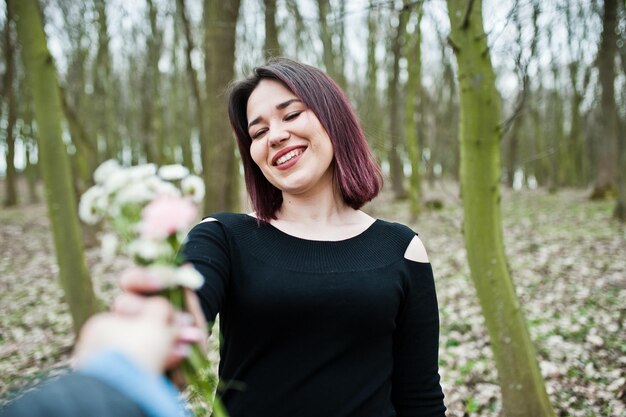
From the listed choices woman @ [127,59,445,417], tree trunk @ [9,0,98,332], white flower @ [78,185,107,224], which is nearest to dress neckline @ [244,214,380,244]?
woman @ [127,59,445,417]

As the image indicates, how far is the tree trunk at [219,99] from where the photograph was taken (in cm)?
688

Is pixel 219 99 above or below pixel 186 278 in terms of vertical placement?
above

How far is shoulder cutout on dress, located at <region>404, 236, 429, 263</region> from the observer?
5.56ft

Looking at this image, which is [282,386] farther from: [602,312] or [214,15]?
[214,15]

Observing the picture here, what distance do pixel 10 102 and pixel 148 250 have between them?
15.3 meters

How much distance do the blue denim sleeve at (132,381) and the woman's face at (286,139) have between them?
1035 mm

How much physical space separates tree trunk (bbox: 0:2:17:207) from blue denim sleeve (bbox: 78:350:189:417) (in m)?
11.2

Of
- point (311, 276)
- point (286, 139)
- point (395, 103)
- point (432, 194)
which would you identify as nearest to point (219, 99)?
point (286, 139)

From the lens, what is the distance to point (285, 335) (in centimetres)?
142

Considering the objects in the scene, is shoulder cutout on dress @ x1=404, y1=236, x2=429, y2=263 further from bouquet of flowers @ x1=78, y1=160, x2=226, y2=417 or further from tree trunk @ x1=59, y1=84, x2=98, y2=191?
tree trunk @ x1=59, y1=84, x2=98, y2=191

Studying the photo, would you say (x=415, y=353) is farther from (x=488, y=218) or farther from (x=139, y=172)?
(x=488, y=218)

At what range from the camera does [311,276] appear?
57.9 inches

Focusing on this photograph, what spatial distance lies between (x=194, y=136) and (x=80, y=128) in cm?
1866

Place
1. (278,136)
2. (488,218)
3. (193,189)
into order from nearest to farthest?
1. (193,189)
2. (278,136)
3. (488,218)
